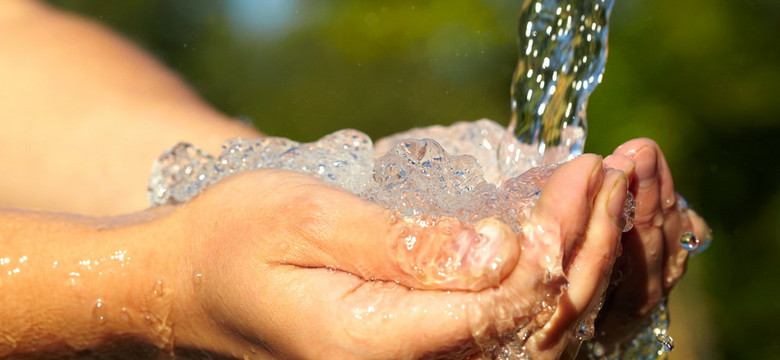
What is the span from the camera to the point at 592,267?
73 centimetres

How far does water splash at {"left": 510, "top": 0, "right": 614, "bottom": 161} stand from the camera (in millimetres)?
1168

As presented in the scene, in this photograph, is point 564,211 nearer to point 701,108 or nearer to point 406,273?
point 406,273

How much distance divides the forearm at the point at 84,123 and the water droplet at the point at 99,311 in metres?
0.46

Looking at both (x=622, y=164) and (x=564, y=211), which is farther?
(x=622, y=164)

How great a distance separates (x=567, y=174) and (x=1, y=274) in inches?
24.1

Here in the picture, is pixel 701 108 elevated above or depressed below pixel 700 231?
above

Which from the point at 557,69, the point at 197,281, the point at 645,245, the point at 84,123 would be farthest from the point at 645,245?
the point at 84,123

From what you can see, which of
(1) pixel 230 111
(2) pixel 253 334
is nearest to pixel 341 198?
(2) pixel 253 334

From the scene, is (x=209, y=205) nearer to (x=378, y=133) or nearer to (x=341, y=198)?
(x=341, y=198)

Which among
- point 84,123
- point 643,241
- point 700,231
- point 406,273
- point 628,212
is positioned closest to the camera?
point 406,273

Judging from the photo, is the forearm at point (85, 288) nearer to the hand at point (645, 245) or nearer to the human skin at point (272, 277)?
the human skin at point (272, 277)

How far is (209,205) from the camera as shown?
88cm

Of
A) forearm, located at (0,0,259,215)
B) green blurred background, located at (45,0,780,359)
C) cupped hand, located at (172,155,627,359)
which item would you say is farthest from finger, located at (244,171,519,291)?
green blurred background, located at (45,0,780,359)

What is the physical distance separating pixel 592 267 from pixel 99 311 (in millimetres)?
526
